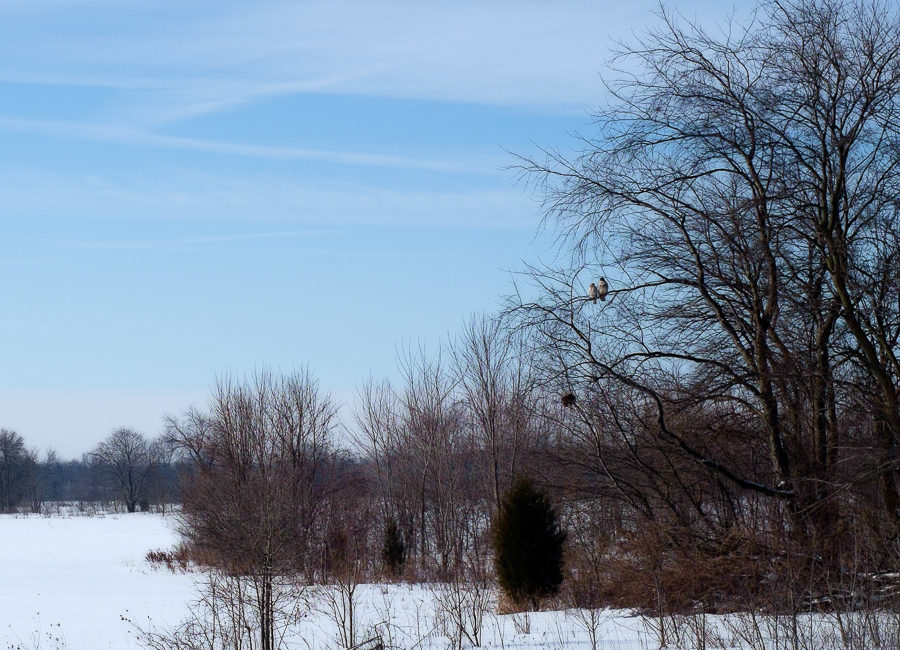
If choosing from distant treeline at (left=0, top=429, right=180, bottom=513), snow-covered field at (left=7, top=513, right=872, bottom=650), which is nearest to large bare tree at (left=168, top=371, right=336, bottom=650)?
snow-covered field at (left=7, top=513, right=872, bottom=650)

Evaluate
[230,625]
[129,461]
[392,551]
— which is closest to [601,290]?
[230,625]

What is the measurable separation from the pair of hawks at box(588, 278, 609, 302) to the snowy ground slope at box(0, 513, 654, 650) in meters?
4.56

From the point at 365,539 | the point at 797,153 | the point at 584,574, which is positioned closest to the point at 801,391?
the point at 797,153

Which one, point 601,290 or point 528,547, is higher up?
point 601,290

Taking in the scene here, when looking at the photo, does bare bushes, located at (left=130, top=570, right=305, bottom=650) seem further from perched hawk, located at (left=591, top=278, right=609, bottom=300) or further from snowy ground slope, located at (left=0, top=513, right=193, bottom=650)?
perched hawk, located at (left=591, top=278, right=609, bottom=300)

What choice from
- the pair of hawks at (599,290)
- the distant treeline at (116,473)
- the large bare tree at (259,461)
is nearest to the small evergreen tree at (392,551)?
the large bare tree at (259,461)

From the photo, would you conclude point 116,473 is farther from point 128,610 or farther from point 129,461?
point 128,610

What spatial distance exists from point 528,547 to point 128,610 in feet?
30.3

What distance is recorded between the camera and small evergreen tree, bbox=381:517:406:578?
88.8ft

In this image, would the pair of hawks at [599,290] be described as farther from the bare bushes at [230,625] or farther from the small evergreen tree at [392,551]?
the small evergreen tree at [392,551]

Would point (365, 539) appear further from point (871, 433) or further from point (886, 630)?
point (886, 630)

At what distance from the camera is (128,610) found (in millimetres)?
20422

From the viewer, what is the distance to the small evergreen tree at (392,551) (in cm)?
2706

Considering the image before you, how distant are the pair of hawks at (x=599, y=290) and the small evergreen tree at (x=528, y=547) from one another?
235 inches
